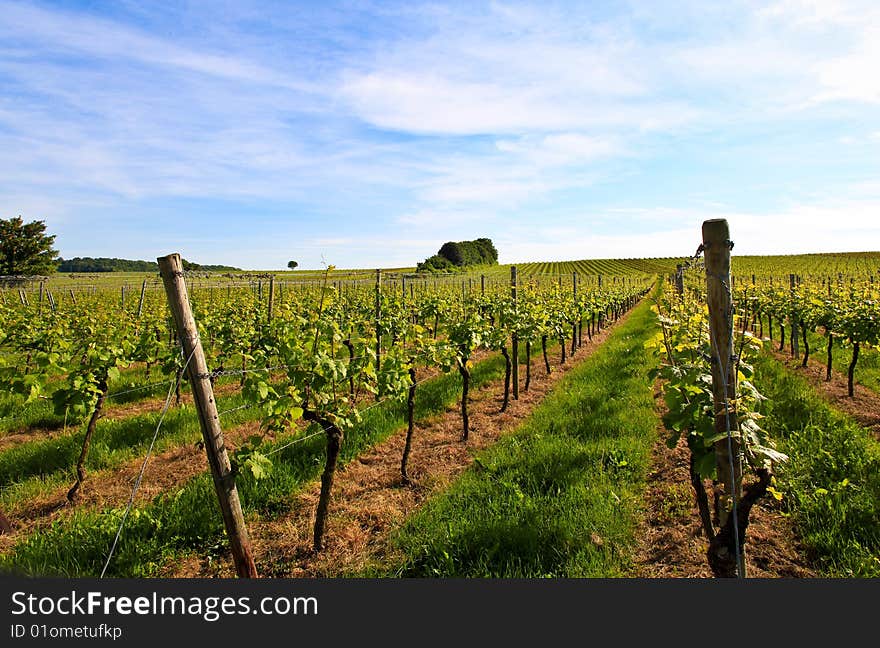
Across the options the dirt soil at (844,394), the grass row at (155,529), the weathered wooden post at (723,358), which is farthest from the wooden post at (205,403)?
the dirt soil at (844,394)

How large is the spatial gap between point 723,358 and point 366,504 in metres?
3.50

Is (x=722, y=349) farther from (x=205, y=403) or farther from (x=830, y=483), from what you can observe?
(x=205, y=403)

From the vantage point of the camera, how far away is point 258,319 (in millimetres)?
10312

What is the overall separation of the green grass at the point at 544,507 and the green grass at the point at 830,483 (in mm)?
1336

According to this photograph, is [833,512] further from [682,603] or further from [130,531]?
[130,531]

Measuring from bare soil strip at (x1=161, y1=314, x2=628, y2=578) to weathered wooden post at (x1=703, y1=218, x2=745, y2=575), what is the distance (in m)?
2.58

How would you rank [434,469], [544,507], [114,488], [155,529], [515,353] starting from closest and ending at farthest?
[155,529] < [544,507] < [114,488] < [434,469] < [515,353]

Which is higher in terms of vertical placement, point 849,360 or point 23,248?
point 23,248

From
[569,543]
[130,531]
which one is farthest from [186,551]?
[569,543]

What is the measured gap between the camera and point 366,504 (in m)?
4.55

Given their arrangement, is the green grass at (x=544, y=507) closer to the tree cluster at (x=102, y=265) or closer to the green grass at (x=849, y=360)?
the green grass at (x=849, y=360)

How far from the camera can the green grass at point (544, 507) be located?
3428mm

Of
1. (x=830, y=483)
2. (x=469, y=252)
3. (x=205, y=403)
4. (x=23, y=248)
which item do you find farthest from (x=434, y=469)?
(x=469, y=252)

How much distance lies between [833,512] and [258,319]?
10.1 meters
